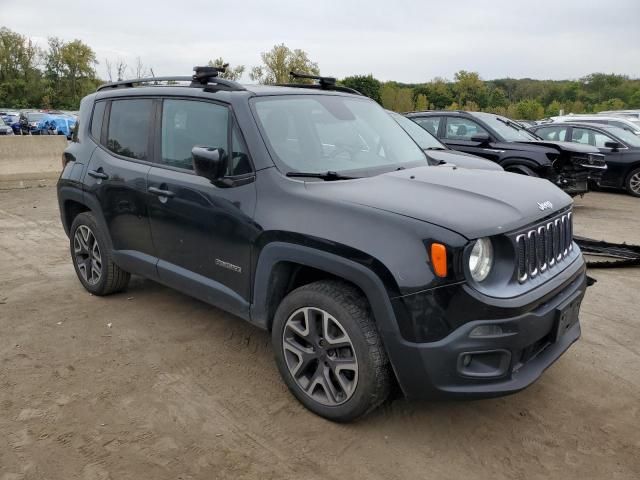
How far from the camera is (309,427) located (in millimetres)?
3010

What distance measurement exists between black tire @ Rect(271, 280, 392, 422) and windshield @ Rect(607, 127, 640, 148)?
11.2m

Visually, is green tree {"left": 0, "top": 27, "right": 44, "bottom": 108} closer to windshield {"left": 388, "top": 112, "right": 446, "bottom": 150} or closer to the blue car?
the blue car

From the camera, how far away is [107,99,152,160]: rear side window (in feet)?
13.7

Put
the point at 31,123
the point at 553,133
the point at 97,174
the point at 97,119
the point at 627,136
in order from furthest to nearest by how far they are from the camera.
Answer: the point at 31,123, the point at 553,133, the point at 627,136, the point at 97,119, the point at 97,174

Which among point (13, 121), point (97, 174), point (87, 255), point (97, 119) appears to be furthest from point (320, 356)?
point (13, 121)

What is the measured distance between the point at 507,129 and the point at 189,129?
7.78m

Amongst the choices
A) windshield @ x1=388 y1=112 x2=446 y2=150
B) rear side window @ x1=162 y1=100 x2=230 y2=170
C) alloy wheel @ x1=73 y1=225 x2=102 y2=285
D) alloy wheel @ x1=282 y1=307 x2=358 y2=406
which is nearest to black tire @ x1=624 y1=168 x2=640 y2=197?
windshield @ x1=388 y1=112 x2=446 y2=150

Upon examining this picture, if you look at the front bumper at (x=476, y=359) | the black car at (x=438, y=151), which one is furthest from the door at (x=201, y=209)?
the black car at (x=438, y=151)

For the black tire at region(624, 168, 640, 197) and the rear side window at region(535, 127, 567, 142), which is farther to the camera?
the rear side window at region(535, 127, 567, 142)

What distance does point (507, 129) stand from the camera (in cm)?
1006

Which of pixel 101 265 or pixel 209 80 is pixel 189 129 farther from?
pixel 101 265

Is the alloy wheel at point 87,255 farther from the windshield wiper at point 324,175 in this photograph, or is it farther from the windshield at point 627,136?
the windshield at point 627,136

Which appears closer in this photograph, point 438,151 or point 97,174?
point 97,174

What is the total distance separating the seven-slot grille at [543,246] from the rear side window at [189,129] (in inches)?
74.9
